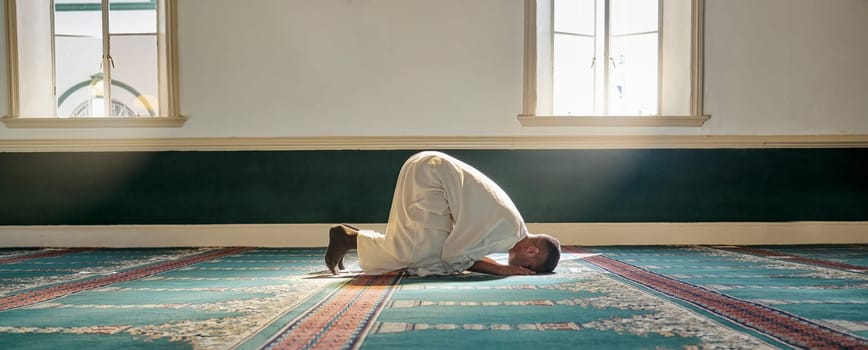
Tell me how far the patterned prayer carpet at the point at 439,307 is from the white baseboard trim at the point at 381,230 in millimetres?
1390

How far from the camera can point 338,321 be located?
6.97ft

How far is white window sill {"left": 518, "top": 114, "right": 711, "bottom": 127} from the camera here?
17.8 feet

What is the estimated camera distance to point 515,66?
17.9ft

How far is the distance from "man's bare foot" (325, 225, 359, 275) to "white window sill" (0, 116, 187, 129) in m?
2.64

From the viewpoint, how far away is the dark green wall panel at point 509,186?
5484mm

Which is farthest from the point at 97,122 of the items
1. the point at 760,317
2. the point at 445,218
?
the point at 760,317

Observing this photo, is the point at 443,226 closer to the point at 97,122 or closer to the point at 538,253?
the point at 538,253

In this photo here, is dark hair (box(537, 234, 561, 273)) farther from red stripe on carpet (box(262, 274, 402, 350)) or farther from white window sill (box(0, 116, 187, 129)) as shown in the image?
white window sill (box(0, 116, 187, 129))

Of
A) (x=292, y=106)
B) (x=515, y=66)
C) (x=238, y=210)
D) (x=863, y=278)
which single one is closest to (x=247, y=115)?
(x=292, y=106)

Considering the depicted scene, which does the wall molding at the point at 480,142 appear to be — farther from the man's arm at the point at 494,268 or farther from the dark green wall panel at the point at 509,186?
the man's arm at the point at 494,268

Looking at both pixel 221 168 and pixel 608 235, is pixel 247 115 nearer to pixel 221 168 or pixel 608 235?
pixel 221 168

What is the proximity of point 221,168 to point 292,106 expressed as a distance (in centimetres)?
75

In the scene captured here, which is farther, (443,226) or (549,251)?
(549,251)

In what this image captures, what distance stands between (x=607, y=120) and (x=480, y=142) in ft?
3.32
